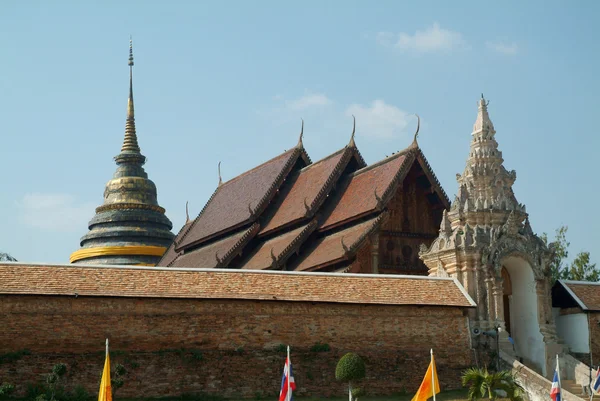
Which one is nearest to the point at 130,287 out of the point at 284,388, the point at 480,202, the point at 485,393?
the point at 284,388

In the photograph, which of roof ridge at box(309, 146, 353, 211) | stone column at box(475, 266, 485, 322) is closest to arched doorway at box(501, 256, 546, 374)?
stone column at box(475, 266, 485, 322)

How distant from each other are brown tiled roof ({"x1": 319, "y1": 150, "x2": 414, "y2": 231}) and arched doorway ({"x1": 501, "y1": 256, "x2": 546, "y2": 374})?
167 inches

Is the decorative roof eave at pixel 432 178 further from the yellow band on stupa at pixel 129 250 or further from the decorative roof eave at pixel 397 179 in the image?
the yellow band on stupa at pixel 129 250

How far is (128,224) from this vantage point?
42969 millimetres

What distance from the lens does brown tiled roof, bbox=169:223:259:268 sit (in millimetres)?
30950

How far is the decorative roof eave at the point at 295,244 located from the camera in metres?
29.3

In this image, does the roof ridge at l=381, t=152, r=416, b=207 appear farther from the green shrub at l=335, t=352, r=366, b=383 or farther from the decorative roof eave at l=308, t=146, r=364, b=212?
the green shrub at l=335, t=352, r=366, b=383

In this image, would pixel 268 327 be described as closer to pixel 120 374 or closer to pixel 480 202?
pixel 120 374

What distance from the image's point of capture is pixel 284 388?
18.6 m

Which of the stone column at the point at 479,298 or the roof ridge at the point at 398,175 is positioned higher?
the roof ridge at the point at 398,175

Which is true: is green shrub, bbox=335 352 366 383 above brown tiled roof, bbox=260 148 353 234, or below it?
below

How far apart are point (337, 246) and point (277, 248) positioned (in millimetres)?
2091

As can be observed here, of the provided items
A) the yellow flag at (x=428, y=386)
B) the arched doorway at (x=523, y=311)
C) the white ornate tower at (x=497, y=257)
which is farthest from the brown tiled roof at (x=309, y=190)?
Result: the yellow flag at (x=428, y=386)

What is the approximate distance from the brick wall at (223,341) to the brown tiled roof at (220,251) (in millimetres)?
8285
